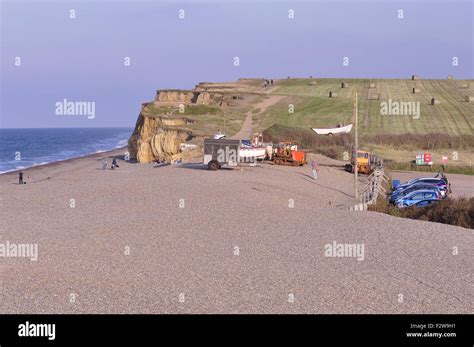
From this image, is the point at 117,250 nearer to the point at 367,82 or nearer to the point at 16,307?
the point at 16,307

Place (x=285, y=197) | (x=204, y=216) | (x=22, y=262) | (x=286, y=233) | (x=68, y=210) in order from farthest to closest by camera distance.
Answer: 1. (x=285, y=197)
2. (x=68, y=210)
3. (x=204, y=216)
4. (x=286, y=233)
5. (x=22, y=262)

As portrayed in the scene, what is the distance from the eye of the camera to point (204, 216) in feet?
89.1

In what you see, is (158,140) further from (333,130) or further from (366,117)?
(366,117)

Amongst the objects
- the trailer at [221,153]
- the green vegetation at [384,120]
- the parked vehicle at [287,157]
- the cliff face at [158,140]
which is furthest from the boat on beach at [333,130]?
the trailer at [221,153]

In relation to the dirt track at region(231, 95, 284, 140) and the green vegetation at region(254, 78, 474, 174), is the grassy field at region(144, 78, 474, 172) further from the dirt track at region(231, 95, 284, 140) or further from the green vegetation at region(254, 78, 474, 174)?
the dirt track at region(231, 95, 284, 140)

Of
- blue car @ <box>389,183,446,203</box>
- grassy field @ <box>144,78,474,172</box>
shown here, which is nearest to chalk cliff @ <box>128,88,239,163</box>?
grassy field @ <box>144,78,474,172</box>

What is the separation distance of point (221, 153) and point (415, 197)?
12.9 meters

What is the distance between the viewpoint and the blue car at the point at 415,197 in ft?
107

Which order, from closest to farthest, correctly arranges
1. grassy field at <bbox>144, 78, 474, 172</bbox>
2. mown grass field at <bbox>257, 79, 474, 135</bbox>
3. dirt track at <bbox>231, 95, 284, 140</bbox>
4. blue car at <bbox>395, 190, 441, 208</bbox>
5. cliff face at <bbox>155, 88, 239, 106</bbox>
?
blue car at <bbox>395, 190, 441, 208</bbox> → grassy field at <bbox>144, 78, 474, 172</bbox> → dirt track at <bbox>231, 95, 284, 140</bbox> → mown grass field at <bbox>257, 79, 474, 135</bbox> → cliff face at <bbox>155, 88, 239, 106</bbox>

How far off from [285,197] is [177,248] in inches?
464

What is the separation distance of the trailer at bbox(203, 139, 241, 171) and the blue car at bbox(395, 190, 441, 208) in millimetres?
12143

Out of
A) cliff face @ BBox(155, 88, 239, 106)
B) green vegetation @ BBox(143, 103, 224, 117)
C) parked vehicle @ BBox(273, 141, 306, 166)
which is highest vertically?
cliff face @ BBox(155, 88, 239, 106)

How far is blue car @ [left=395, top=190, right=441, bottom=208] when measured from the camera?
1282 inches
